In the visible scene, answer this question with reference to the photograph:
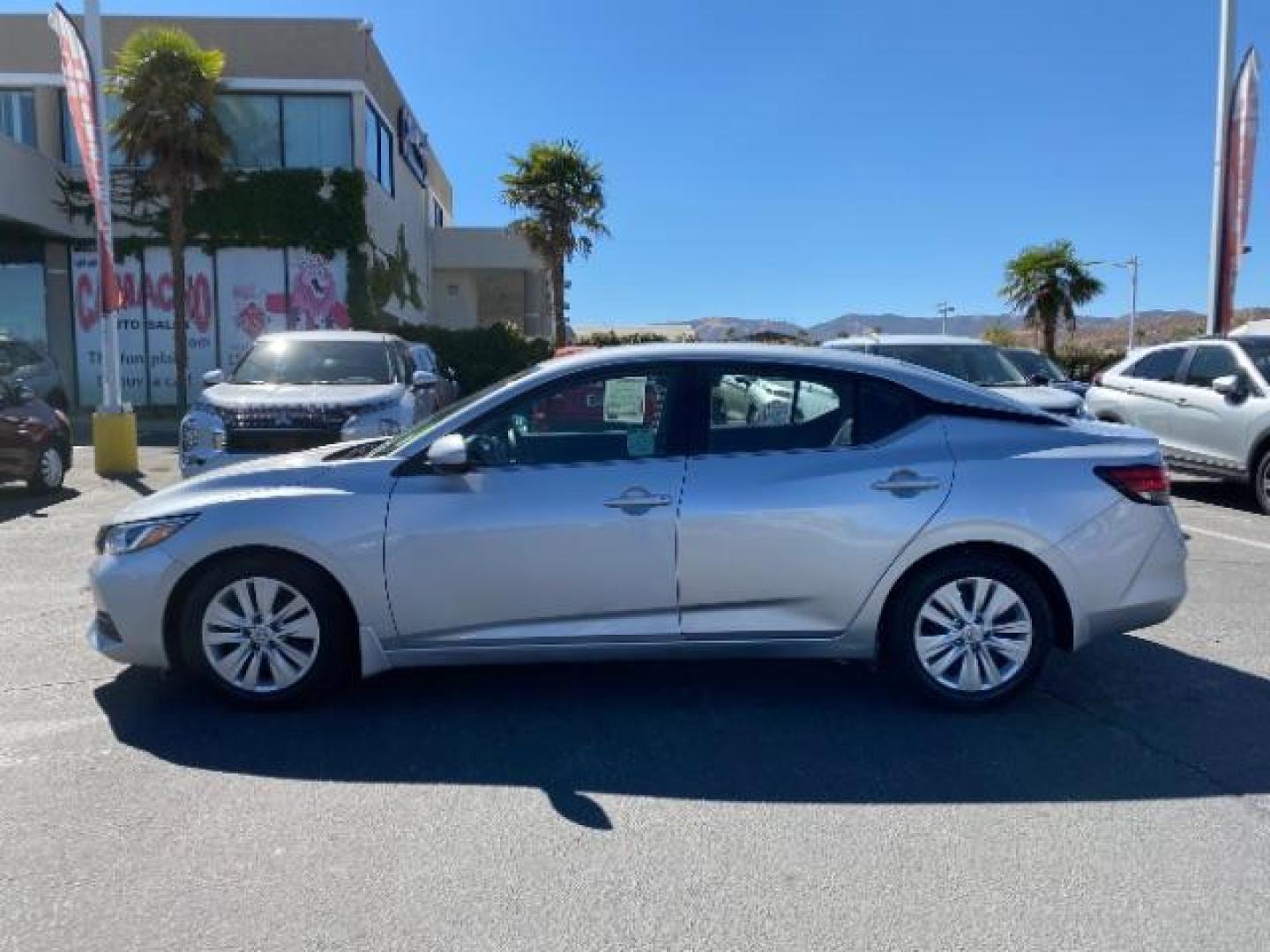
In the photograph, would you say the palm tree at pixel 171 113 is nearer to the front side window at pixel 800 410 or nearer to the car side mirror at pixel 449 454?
the car side mirror at pixel 449 454

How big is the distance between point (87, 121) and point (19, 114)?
13.7m

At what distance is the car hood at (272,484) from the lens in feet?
14.9

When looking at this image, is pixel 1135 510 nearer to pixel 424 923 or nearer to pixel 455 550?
pixel 455 550

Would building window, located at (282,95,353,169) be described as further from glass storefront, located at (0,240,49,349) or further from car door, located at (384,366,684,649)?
car door, located at (384,366,684,649)

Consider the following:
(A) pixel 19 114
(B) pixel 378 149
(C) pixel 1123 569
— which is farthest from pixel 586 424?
(A) pixel 19 114

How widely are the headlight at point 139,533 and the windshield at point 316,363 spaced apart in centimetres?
554

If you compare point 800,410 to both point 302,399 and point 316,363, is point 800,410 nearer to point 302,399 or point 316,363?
point 302,399

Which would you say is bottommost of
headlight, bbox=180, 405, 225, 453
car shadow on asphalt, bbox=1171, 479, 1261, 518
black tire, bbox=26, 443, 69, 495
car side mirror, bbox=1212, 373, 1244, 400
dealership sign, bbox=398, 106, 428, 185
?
car shadow on asphalt, bbox=1171, 479, 1261, 518

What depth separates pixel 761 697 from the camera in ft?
16.0

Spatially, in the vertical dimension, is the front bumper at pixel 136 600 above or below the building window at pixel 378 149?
below

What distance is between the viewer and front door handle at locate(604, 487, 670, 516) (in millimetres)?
4465

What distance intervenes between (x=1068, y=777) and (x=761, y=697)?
1358mm

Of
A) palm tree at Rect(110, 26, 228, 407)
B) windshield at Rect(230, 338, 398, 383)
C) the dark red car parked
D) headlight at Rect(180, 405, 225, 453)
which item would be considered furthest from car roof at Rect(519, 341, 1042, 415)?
palm tree at Rect(110, 26, 228, 407)

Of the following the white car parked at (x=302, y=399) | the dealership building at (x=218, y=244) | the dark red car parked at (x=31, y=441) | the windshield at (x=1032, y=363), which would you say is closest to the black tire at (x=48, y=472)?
the dark red car parked at (x=31, y=441)
